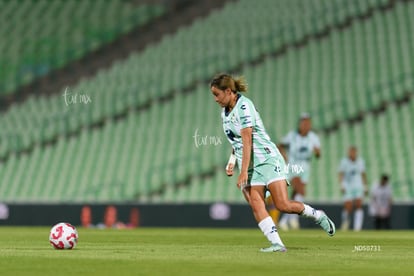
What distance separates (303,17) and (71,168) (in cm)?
996

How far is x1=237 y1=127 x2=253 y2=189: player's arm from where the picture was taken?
1216 cm

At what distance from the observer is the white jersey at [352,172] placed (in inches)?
959

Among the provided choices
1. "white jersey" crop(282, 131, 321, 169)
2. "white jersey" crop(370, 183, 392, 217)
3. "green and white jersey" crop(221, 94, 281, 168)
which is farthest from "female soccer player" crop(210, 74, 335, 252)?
"white jersey" crop(370, 183, 392, 217)

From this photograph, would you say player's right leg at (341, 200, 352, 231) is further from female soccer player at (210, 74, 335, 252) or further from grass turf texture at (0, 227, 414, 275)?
female soccer player at (210, 74, 335, 252)

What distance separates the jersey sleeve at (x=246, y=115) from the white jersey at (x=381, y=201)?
44.0ft

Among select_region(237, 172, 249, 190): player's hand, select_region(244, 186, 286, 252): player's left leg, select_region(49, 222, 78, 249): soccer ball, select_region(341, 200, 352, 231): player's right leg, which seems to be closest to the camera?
select_region(237, 172, 249, 190): player's hand

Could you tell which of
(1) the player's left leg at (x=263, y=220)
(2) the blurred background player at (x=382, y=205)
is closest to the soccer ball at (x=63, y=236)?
(1) the player's left leg at (x=263, y=220)

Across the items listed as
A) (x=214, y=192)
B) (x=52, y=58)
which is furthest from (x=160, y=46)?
(x=214, y=192)

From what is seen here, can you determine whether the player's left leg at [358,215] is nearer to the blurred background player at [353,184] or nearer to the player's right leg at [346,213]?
the blurred background player at [353,184]

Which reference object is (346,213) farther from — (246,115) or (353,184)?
(246,115)

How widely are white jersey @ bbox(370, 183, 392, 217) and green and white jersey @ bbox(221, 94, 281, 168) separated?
510 inches

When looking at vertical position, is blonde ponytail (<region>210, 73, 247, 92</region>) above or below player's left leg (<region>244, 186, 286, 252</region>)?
above


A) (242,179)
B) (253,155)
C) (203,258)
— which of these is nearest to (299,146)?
(253,155)

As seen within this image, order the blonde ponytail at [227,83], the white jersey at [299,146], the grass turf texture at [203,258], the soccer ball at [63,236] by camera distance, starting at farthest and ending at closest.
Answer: the white jersey at [299,146], the soccer ball at [63,236], the blonde ponytail at [227,83], the grass turf texture at [203,258]
